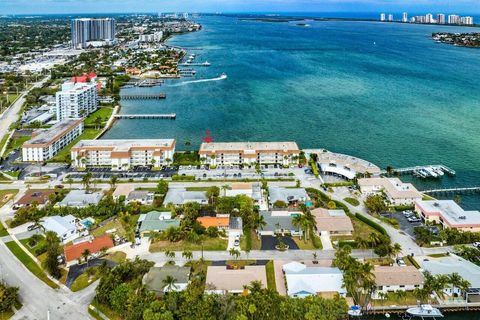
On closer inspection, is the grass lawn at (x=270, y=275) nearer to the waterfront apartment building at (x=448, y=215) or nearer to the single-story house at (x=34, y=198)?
the waterfront apartment building at (x=448, y=215)

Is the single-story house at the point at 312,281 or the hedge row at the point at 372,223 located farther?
the hedge row at the point at 372,223

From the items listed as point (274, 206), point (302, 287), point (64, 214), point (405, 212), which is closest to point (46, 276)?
point (64, 214)

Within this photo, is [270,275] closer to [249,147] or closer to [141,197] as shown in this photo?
[141,197]

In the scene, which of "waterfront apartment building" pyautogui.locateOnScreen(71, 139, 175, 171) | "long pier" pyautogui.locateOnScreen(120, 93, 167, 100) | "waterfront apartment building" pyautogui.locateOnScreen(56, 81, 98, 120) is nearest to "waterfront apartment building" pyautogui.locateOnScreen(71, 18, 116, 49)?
"long pier" pyautogui.locateOnScreen(120, 93, 167, 100)

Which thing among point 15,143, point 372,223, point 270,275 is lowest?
point 270,275

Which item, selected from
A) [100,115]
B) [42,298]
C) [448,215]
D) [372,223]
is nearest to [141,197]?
[42,298]

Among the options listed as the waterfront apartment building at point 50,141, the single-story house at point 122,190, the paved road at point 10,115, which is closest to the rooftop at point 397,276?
the single-story house at point 122,190

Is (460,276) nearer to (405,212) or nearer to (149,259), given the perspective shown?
(405,212)
